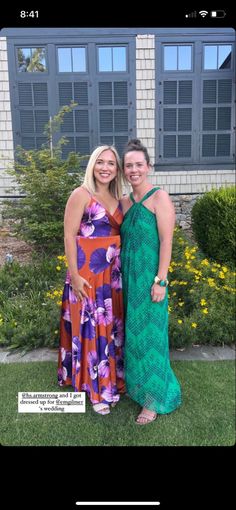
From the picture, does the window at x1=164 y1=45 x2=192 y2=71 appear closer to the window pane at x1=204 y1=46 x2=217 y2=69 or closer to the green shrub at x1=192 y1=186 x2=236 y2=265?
the window pane at x1=204 y1=46 x2=217 y2=69

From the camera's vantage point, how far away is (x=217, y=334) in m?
2.24

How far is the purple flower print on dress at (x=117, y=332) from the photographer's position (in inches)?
61.9

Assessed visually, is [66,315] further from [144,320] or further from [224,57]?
[224,57]

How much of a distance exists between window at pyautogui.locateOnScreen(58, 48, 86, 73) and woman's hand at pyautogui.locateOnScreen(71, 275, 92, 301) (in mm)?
871

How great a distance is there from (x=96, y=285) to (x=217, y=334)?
1.13m

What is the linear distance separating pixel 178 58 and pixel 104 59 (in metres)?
0.35

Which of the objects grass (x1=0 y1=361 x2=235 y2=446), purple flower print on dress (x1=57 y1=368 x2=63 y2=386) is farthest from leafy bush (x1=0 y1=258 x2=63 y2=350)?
purple flower print on dress (x1=57 y1=368 x2=63 y2=386)

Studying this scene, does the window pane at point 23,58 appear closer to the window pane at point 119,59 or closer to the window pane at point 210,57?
the window pane at point 119,59

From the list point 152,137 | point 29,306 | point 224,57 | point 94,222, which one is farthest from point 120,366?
point 224,57

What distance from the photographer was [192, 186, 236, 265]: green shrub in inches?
110

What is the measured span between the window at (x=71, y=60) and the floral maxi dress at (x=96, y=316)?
59 centimetres

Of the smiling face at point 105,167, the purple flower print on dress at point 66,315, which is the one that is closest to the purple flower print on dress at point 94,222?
the smiling face at point 105,167
